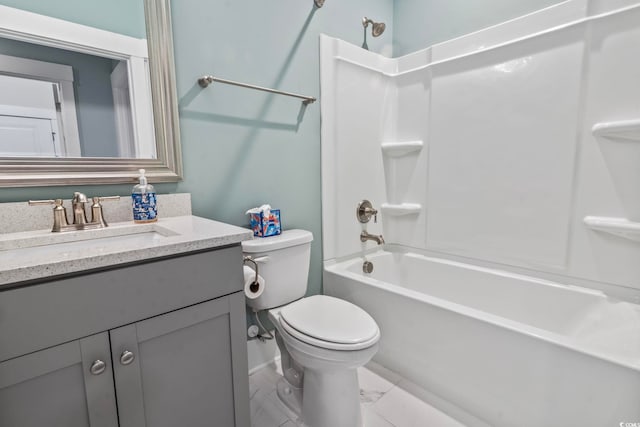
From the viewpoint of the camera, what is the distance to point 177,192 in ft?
4.28

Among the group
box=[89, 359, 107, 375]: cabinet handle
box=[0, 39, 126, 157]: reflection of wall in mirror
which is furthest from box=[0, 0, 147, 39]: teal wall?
box=[89, 359, 107, 375]: cabinet handle

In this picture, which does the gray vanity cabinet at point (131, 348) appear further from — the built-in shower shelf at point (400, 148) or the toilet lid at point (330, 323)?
the built-in shower shelf at point (400, 148)

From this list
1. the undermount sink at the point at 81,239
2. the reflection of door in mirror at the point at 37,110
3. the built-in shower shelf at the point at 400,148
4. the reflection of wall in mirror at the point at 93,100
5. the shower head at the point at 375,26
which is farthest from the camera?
the built-in shower shelf at the point at 400,148

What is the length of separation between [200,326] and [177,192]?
2.17 feet

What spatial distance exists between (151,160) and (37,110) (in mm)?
358

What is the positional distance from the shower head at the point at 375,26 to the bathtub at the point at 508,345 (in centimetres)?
154

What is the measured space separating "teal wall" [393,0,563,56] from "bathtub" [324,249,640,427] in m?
1.45

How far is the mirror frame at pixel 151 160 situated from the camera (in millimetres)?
973

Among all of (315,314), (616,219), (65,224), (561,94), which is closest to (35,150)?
(65,224)

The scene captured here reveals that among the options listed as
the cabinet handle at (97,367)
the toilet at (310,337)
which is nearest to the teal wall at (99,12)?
the toilet at (310,337)

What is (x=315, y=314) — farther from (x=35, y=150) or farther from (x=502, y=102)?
(x=502, y=102)

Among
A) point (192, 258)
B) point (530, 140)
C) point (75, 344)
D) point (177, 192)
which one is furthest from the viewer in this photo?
point (530, 140)

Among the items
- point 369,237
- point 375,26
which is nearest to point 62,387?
point 369,237

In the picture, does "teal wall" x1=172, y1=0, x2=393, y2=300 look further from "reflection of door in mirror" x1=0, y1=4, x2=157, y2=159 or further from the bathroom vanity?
the bathroom vanity
